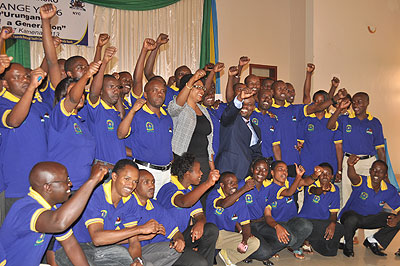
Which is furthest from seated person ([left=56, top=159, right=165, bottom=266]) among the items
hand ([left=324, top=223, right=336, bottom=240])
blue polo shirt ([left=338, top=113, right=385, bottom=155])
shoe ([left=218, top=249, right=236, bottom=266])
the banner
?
the banner

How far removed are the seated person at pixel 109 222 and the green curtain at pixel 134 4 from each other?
460 cm

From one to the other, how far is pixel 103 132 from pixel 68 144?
0.50 meters

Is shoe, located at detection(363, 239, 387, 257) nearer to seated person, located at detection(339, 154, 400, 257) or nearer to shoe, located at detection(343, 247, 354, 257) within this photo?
seated person, located at detection(339, 154, 400, 257)

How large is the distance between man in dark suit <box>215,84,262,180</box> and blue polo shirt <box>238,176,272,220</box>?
0.17m

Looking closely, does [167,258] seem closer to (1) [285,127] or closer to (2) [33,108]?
(2) [33,108]

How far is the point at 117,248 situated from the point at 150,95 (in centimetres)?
147

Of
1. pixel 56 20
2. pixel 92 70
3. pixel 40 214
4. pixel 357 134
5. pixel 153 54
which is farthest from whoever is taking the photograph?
pixel 56 20

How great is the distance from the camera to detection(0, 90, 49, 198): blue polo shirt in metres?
2.89

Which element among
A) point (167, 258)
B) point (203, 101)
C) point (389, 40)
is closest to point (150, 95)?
point (203, 101)

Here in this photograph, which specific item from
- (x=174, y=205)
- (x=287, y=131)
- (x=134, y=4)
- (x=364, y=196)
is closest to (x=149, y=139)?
(x=174, y=205)

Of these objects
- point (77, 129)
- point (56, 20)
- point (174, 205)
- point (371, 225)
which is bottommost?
point (371, 225)

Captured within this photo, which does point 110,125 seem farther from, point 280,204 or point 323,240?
point 323,240

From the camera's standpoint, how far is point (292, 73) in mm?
9484

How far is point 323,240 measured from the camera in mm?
4445
